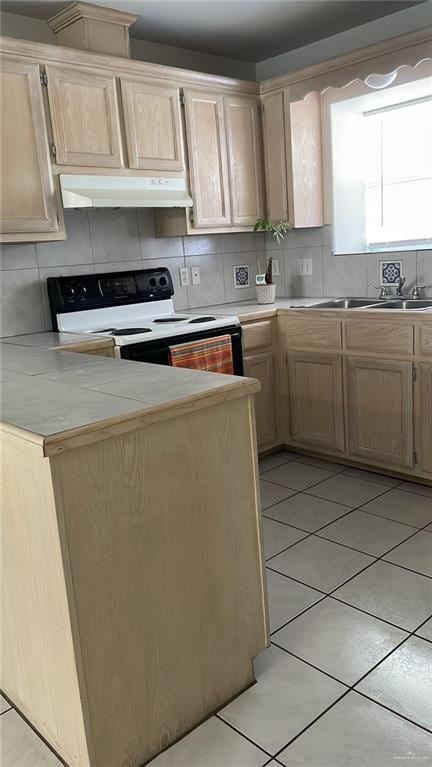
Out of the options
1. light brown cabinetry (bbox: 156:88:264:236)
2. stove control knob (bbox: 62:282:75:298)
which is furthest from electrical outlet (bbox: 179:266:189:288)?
stove control knob (bbox: 62:282:75:298)

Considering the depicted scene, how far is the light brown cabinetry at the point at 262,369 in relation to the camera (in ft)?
11.5

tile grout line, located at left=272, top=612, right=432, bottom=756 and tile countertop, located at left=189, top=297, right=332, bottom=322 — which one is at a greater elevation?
tile countertop, located at left=189, top=297, right=332, bottom=322

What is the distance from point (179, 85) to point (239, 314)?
1.29 metres

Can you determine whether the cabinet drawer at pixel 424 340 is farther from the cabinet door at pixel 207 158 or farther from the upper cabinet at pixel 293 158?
the cabinet door at pixel 207 158

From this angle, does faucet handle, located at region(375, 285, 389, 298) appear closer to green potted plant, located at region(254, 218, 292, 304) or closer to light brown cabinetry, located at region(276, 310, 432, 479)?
light brown cabinetry, located at region(276, 310, 432, 479)

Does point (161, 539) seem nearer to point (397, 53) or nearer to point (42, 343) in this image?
point (42, 343)

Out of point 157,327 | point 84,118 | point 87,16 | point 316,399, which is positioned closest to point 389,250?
point 316,399

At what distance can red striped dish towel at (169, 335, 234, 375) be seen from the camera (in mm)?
3066

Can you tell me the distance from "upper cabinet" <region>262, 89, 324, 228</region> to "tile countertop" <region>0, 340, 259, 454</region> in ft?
6.67

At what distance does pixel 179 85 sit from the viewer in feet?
11.0

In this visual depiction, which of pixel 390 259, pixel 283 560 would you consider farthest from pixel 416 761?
pixel 390 259

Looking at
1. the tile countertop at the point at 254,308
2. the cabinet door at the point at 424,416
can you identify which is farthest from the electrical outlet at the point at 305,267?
the cabinet door at the point at 424,416

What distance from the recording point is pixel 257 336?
3.54m

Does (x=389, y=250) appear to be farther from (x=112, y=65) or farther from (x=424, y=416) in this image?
(x=112, y=65)
